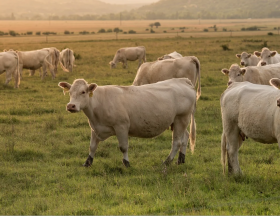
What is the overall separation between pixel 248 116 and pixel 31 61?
15.2m

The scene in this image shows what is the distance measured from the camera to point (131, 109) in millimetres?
7512

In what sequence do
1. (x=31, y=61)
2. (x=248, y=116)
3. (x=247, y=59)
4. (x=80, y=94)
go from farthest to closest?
1. (x=31, y=61)
2. (x=247, y=59)
3. (x=80, y=94)
4. (x=248, y=116)

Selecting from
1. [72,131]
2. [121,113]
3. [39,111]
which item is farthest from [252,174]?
[39,111]

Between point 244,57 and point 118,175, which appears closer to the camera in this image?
point 118,175

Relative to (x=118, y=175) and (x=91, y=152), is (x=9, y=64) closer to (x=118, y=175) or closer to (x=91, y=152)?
(x=91, y=152)

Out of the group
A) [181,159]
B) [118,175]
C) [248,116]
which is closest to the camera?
[248,116]

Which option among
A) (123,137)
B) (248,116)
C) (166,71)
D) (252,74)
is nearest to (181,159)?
(123,137)

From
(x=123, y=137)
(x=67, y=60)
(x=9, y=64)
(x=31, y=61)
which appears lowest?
(x=67, y=60)

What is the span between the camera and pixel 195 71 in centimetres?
1180

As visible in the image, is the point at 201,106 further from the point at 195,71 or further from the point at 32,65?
the point at 32,65

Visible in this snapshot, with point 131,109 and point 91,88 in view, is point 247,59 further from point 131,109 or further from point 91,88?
point 91,88

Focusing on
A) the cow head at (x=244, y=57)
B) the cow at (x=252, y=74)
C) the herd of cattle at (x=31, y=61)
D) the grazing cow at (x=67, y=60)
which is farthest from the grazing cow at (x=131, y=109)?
the grazing cow at (x=67, y=60)

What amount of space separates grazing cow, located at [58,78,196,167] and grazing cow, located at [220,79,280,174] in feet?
3.86

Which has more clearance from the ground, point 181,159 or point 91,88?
point 91,88
